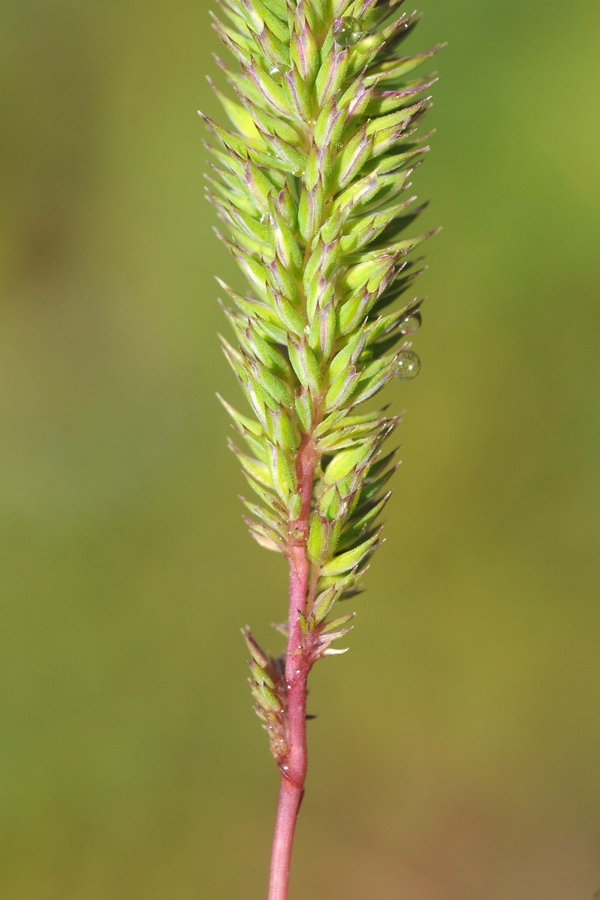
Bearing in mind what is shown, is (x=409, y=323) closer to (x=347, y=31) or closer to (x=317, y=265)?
(x=317, y=265)

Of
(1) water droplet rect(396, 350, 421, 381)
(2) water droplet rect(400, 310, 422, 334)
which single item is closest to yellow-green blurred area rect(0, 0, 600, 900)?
(1) water droplet rect(396, 350, 421, 381)

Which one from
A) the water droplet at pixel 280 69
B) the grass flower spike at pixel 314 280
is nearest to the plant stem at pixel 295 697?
the grass flower spike at pixel 314 280

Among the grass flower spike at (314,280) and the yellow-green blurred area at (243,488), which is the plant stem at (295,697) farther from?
the yellow-green blurred area at (243,488)

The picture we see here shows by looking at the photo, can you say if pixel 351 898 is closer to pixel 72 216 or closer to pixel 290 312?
pixel 290 312

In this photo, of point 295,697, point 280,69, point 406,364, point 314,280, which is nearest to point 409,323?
point 406,364

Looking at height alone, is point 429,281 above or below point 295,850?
above

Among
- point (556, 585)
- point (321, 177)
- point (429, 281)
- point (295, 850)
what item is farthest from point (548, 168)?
point (295, 850)

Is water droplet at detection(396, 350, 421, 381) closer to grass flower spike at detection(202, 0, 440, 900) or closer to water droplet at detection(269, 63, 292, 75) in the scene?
grass flower spike at detection(202, 0, 440, 900)

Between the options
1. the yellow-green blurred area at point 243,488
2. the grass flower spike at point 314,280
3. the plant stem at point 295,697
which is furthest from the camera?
the yellow-green blurred area at point 243,488
